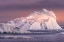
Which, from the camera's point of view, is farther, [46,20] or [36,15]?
[36,15]

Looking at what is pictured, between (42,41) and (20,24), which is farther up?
(20,24)

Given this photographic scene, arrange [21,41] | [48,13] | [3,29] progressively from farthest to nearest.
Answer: [48,13], [3,29], [21,41]

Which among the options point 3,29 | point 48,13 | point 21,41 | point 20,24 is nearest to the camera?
point 21,41

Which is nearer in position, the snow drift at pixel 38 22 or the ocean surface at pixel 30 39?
the ocean surface at pixel 30 39

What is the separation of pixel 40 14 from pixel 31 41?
39005mm

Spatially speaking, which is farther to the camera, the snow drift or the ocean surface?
the snow drift

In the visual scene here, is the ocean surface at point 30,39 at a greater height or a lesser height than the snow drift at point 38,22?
lesser

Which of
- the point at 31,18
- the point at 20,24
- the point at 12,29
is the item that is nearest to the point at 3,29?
the point at 12,29

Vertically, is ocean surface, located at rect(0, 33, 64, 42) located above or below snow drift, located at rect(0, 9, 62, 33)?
below

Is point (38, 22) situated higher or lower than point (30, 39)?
higher

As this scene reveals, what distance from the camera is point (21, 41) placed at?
39000 mm

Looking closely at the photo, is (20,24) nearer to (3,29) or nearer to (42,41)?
(3,29)

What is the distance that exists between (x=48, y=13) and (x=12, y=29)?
73.3 ft

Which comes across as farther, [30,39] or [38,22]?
[38,22]
